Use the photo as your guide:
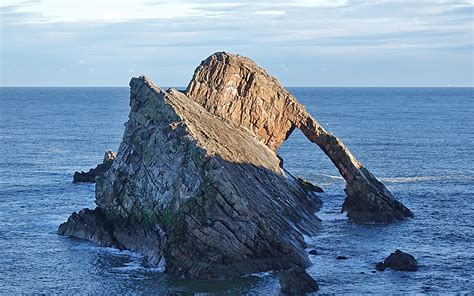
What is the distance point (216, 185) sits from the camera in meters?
77.2

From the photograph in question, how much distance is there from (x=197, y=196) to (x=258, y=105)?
32654mm

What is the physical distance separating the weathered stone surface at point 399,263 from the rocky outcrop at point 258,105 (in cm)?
2399

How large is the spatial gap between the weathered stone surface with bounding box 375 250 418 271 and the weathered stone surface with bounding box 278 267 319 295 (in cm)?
909

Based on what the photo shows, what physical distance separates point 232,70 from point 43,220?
30764 millimetres

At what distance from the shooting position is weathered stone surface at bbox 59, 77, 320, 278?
74.4 m

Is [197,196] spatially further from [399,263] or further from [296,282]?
[399,263]

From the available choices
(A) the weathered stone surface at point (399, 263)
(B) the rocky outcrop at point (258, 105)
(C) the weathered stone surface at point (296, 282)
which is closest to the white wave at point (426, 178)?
(B) the rocky outcrop at point (258, 105)

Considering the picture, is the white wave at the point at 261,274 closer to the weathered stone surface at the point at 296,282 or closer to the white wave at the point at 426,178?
the weathered stone surface at the point at 296,282

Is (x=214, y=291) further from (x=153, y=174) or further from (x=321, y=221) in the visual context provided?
(x=321, y=221)

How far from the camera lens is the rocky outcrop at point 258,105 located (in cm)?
10238

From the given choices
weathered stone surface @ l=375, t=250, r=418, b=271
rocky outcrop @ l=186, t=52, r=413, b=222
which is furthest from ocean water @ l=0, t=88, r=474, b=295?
rocky outcrop @ l=186, t=52, r=413, b=222

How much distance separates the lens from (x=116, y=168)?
90.7 metres

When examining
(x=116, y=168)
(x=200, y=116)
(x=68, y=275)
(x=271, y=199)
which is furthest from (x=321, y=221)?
(x=68, y=275)

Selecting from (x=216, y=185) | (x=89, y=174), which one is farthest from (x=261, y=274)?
(x=89, y=174)
